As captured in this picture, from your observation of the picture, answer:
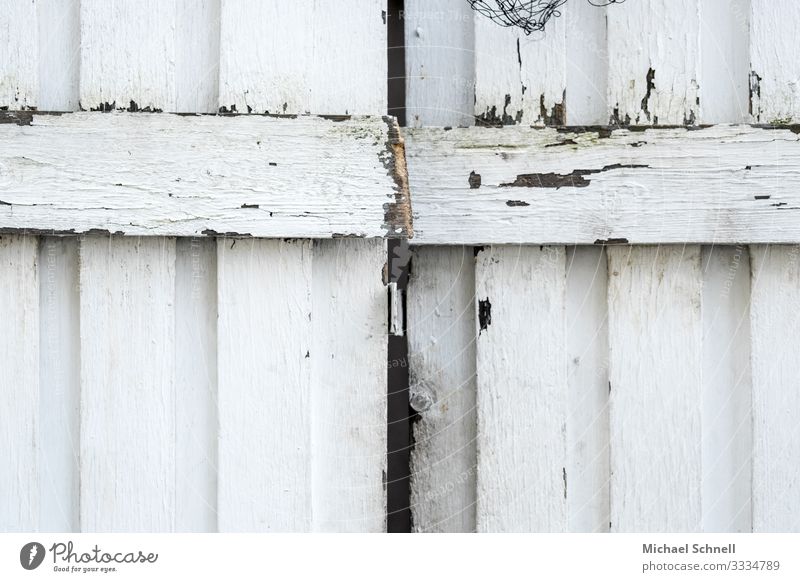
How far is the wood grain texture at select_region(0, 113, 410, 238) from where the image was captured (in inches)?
28.0

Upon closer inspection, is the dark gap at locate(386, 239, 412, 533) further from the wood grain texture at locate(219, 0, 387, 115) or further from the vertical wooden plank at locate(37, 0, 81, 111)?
the vertical wooden plank at locate(37, 0, 81, 111)

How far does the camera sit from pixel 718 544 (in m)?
0.76

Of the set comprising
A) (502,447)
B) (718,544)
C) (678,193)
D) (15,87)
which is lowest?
(718,544)

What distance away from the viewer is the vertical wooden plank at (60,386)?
30.3 inches

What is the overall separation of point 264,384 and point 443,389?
0.21 m

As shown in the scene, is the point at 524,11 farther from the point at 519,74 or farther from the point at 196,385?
the point at 196,385

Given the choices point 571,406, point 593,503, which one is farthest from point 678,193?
point 593,503

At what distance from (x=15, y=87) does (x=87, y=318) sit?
0.91 feet

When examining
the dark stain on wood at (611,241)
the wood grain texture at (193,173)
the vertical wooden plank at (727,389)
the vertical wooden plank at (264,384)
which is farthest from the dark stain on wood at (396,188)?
the vertical wooden plank at (727,389)

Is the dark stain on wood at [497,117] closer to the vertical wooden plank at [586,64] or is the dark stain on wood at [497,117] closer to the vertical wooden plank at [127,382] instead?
the vertical wooden plank at [586,64]

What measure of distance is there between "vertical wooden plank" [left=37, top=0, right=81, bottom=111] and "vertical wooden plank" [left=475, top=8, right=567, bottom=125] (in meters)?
0.47

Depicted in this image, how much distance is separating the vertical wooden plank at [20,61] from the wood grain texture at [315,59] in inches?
9.2

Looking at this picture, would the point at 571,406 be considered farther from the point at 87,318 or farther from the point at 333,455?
the point at 87,318

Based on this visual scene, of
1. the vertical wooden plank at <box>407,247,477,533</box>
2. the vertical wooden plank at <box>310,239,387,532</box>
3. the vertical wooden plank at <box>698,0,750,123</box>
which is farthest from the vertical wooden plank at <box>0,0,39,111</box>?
the vertical wooden plank at <box>698,0,750,123</box>
